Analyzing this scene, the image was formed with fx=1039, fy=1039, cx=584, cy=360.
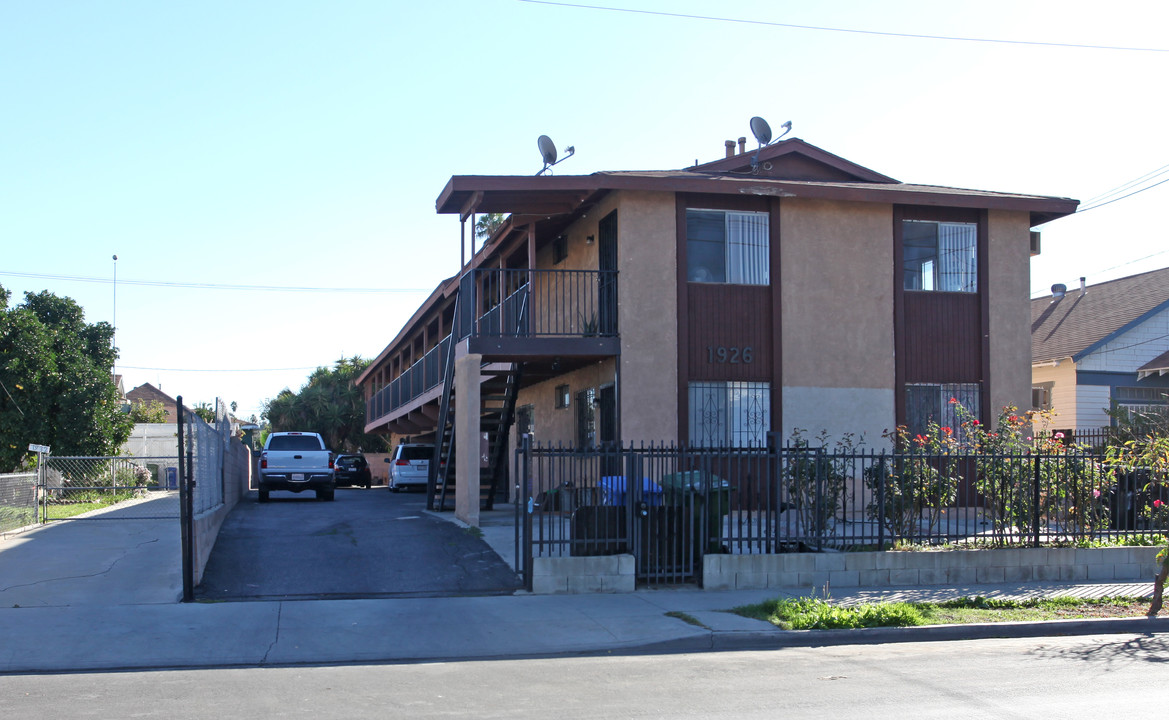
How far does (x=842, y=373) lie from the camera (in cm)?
1844

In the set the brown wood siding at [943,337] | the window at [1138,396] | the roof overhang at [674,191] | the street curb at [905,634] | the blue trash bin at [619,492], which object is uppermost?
the roof overhang at [674,191]

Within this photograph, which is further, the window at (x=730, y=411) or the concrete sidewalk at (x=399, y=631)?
the window at (x=730, y=411)

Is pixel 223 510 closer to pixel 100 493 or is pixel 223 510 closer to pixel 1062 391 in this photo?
pixel 100 493

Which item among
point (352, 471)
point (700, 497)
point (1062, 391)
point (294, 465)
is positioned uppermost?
point (1062, 391)

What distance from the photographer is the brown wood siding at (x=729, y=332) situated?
17812 mm

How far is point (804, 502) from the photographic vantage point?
13305 millimetres

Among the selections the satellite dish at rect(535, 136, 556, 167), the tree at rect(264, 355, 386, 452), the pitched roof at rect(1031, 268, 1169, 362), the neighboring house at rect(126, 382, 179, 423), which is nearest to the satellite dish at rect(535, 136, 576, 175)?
the satellite dish at rect(535, 136, 556, 167)

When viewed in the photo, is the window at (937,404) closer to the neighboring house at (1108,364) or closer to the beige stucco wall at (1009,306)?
the beige stucco wall at (1009,306)

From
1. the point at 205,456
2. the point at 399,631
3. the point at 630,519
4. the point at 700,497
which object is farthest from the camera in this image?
the point at 205,456

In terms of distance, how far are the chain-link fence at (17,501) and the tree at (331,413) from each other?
3935cm

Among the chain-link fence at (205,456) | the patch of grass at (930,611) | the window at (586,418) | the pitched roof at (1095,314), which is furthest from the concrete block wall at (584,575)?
the pitched roof at (1095,314)

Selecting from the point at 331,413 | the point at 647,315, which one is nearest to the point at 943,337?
the point at 647,315

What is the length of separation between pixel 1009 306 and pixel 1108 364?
961 centimetres

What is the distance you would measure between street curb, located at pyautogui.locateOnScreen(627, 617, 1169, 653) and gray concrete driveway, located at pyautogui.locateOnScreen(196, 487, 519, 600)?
3.15 meters
